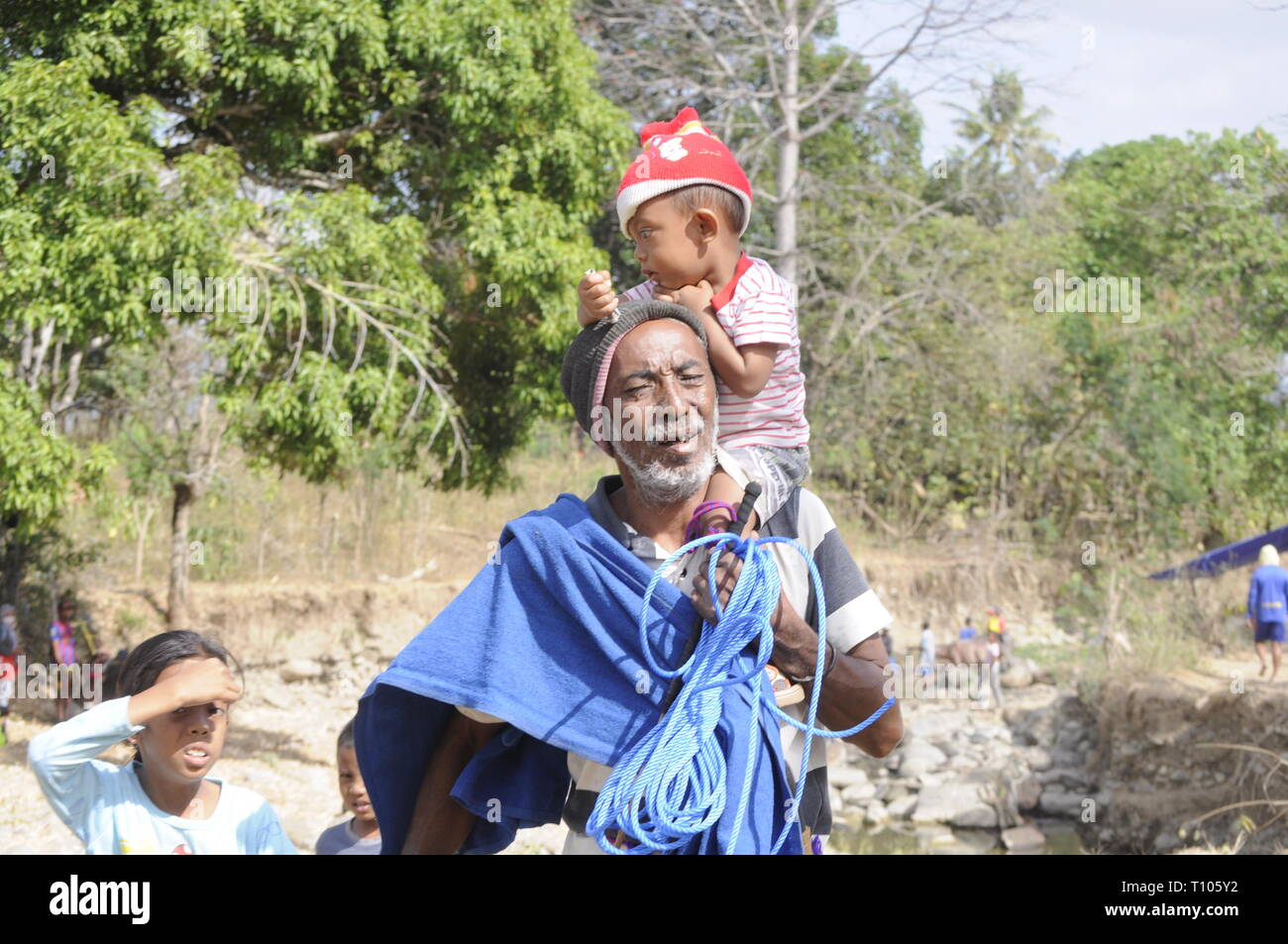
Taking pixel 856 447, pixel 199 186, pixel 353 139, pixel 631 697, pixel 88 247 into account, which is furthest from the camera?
pixel 856 447

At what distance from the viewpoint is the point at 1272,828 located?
37.1ft

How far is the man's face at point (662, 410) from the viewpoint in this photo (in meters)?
2.25

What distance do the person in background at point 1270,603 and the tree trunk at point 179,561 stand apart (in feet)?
35.1

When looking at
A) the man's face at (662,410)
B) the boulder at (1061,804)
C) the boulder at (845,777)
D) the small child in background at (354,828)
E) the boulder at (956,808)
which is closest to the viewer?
the man's face at (662,410)

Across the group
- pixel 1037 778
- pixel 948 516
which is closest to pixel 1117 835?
pixel 1037 778

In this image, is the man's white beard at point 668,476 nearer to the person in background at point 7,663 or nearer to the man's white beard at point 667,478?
the man's white beard at point 667,478

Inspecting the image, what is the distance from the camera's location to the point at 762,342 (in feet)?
7.89

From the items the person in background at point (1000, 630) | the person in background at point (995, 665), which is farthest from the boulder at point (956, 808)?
the person in background at point (1000, 630)

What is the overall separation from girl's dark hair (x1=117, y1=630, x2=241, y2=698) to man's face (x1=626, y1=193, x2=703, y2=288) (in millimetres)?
1336

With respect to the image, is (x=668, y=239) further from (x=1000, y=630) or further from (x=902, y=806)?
(x=1000, y=630)

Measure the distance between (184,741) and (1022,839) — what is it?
39.9 feet

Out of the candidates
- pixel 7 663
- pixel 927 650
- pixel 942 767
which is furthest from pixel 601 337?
pixel 927 650
